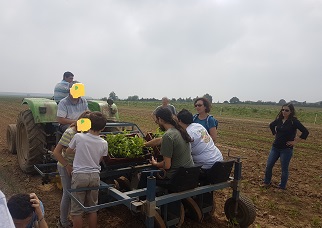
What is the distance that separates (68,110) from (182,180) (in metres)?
2.41

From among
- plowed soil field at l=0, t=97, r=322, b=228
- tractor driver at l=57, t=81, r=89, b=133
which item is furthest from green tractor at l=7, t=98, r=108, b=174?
tractor driver at l=57, t=81, r=89, b=133

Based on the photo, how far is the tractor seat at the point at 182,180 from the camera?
304 centimetres

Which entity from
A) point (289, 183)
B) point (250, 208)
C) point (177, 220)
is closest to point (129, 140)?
point (177, 220)

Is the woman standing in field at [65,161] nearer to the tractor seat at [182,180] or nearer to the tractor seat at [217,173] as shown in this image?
the tractor seat at [182,180]

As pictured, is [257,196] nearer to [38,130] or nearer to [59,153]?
[59,153]

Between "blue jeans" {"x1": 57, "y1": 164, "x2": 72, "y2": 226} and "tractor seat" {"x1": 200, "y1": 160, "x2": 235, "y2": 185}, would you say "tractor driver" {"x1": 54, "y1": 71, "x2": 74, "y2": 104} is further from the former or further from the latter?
"tractor seat" {"x1": 200, "y1": 160, "x2": 235, "y2": 185}

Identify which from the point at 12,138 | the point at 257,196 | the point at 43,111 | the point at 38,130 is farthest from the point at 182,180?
the point at 12,138

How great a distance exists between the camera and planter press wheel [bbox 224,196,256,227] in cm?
365

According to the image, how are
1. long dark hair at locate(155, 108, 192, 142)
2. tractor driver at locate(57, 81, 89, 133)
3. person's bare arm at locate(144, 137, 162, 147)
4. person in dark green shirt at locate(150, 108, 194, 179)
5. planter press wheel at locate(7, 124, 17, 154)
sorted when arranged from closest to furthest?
1. person in dark green shirt at locate(150, 108, 194, 179)
2. long dark hair at locate(155, 108, 192, 142)
3. person's bare arm at locate(144, 137, 162, 147)
4. tractor driver at locate(57, 81, 89, 133)
5. planter press wheel at locate(7, 124, 17, 154)

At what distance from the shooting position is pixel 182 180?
307cm

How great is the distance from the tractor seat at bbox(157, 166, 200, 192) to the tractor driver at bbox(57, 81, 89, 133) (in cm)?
204

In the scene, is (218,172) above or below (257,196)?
above

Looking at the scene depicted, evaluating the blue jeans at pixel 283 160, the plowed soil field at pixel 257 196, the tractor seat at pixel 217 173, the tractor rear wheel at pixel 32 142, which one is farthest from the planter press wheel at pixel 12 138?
the blue jeans at pixel 283 160

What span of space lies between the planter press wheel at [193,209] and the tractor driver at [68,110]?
2.18m
